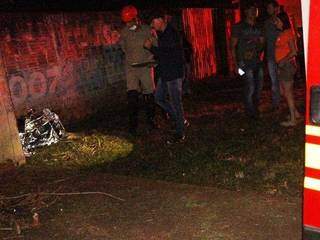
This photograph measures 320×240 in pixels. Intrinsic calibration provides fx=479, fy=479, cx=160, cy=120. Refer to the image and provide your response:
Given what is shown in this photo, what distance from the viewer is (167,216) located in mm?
4578

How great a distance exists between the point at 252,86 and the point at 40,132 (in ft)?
11.7

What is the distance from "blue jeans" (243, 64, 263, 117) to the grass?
24cm

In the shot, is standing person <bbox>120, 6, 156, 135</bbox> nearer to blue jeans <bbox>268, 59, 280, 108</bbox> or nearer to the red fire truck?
blue jeans <bbox>268, 59, 280, 108</bbox>

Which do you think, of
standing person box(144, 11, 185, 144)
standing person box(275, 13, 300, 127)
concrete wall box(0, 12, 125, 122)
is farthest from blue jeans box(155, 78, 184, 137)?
concrete wall box(0, 12, 125, 122)

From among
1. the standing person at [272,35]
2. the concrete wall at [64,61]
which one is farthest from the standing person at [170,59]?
the concrete wall at [64,61]

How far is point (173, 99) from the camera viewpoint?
7227 mm

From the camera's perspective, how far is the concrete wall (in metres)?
8.79

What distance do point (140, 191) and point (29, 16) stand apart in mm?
5313

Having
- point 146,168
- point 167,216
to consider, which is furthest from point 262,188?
point 146,168

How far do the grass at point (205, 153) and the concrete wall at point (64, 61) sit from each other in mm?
947

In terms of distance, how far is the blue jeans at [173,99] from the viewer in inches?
282

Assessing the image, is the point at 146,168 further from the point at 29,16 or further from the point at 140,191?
the point at 29,16

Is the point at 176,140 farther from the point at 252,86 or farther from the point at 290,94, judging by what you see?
the point at 290,94

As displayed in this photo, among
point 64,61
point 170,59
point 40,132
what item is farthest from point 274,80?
point 64,61
